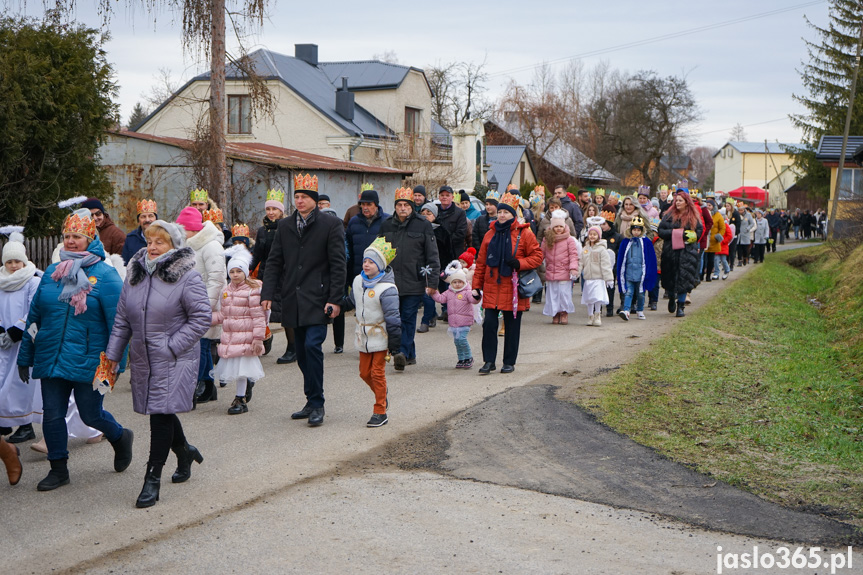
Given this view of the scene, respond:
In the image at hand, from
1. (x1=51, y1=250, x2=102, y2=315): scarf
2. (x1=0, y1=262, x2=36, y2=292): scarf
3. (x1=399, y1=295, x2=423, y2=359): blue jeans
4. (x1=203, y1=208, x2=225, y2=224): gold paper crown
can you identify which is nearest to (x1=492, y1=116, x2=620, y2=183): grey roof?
(x1=399, y1=295, x2=423, y2=359): blue jeans

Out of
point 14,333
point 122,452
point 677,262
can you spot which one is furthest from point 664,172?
point 122,452

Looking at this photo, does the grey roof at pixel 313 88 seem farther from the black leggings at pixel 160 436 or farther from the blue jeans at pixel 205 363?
the black leggings at pixel 160 436

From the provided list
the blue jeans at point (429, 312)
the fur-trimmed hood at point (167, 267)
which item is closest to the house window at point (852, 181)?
the blue jeans at point (429, 312)

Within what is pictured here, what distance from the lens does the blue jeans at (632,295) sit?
51.1ft

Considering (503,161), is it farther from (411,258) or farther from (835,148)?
(411,258)

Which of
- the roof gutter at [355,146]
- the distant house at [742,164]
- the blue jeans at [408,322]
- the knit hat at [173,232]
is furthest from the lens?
the distant house at [742,164]

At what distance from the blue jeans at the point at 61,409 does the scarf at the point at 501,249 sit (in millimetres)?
5165

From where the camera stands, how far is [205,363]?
9297 mm

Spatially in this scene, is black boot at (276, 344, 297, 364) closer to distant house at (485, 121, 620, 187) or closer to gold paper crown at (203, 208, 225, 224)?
gold paper crown at (203, 208, 225, 224)

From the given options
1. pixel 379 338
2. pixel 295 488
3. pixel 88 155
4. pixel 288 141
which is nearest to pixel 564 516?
pixel 295 488

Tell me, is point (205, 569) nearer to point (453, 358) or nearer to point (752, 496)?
point (752, 496)

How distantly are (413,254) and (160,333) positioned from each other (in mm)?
5631

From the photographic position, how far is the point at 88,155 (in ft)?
52.5

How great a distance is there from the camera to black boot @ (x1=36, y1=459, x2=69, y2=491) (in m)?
6.41
